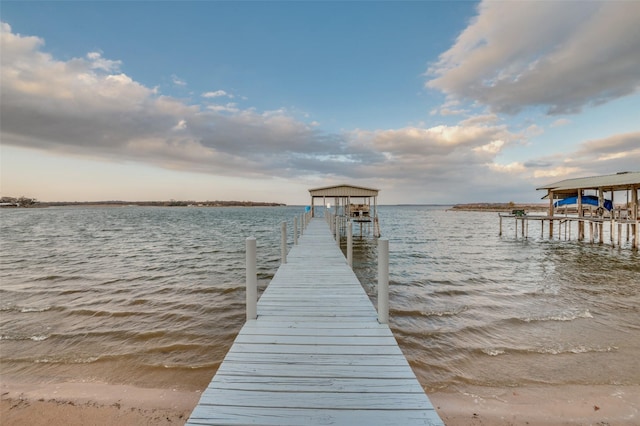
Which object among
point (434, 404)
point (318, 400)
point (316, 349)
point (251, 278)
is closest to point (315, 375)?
point (318, 400)

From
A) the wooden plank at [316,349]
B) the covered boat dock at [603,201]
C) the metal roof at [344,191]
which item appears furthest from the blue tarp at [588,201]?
the wooden plank at [316,349]

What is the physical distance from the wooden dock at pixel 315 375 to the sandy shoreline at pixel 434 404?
1596mm

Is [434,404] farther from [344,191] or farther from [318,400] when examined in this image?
[344,191]

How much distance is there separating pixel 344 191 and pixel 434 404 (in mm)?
20902

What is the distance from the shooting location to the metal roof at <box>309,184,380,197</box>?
24.4 meters

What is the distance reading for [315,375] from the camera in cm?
273

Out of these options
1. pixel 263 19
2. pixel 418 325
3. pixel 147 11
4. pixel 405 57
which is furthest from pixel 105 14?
pixel 418 325

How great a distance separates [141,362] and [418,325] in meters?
6.01

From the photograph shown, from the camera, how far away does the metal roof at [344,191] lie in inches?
960

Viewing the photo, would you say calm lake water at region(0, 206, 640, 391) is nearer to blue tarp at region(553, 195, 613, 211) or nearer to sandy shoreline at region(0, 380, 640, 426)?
sandy shoreline at region(0, 380, 640, 426)

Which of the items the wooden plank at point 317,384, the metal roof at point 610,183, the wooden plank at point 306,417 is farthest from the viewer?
the metal roof at point 610,183

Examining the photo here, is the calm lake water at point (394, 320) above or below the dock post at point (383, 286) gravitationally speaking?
below

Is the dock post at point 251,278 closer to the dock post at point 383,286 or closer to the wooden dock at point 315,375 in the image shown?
the wooden dock at point 315,375

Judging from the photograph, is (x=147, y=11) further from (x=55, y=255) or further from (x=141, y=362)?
(x=55, y=255)
